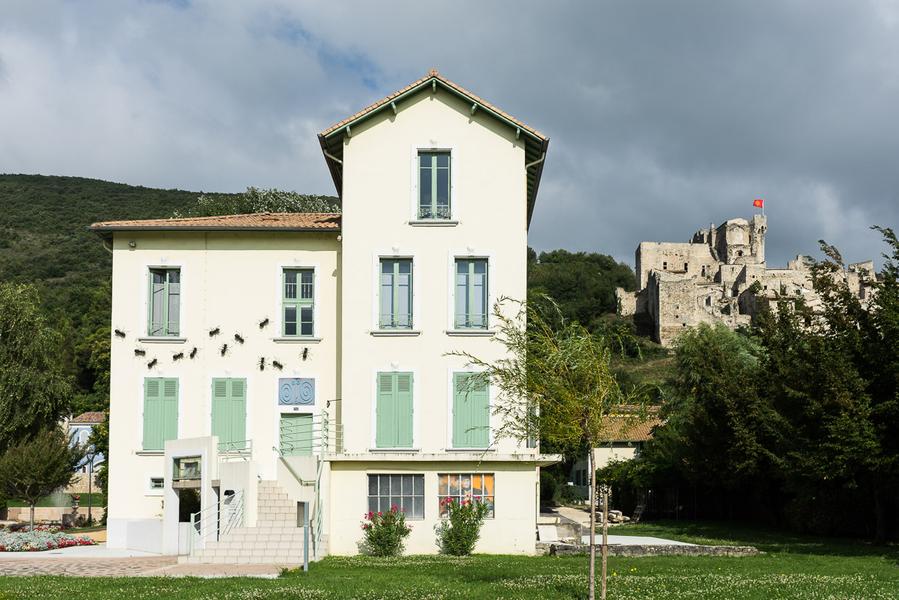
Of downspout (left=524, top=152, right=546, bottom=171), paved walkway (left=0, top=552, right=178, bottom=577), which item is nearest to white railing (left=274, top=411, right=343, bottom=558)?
paved walkway (left=0, top=552, right=178, bottom=577)

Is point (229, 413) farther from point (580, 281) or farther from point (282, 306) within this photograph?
point (580, 281)

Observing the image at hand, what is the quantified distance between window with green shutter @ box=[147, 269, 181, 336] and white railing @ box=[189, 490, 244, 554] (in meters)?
5.17

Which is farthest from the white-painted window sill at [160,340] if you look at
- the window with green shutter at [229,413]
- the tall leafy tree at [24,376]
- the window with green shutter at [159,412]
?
the tall leafy tree at [24,376]

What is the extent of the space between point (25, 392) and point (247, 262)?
2426 centimetres

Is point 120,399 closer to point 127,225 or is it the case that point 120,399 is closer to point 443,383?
point 127,225

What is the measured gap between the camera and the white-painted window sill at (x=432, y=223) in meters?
26.1

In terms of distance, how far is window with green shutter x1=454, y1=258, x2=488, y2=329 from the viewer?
85.1 ft

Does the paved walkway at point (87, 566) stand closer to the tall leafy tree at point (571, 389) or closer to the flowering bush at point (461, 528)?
the flowering bush at point (461, 528)

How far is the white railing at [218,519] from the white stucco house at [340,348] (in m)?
0.07

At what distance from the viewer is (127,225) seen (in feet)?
89.2

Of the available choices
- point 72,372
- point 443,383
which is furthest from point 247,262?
point 72,372

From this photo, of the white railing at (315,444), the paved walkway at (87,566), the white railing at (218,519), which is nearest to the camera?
the paved walkway at (87,566)

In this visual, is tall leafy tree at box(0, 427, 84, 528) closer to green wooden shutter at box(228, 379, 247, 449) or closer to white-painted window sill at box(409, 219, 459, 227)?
green wooden shutter at box(228, 379, 247, 449)

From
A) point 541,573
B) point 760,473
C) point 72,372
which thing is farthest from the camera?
point 72,372
